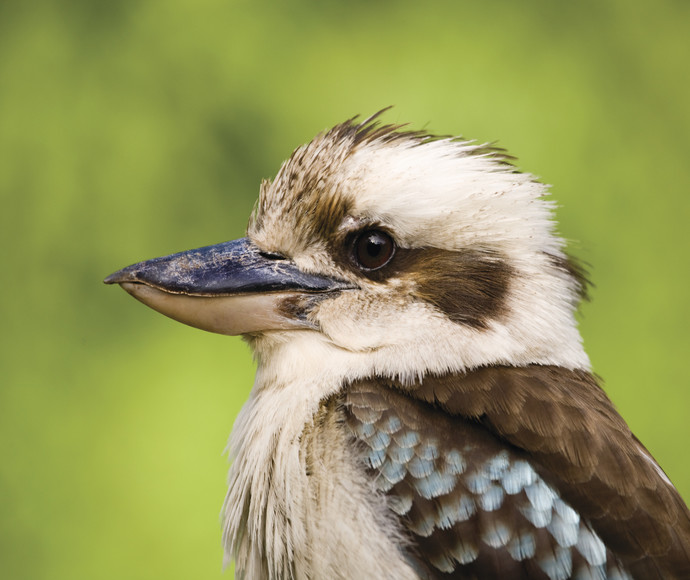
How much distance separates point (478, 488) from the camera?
950mm

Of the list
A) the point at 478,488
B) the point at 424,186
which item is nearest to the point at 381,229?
the point at 424,186

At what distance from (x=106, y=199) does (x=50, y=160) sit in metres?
0.19

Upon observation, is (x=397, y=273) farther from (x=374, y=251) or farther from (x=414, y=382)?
(x=414, y=382)

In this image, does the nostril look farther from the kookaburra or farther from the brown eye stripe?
the brown eye stripe

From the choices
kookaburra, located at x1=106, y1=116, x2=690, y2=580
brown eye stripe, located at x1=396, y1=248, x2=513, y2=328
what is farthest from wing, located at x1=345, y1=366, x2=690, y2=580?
brown eye stripe, located at x1=396, y1=248, x2=513, y2=328

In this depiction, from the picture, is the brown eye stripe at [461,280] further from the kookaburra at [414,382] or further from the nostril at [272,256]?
the nostril at [272,256]

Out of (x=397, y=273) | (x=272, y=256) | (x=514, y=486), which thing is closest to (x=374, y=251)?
(x=397, y=273)

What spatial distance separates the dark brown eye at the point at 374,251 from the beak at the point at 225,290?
0.04 metres

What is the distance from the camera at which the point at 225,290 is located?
1.13m

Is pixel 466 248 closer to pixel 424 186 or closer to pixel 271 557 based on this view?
pixel 424 186

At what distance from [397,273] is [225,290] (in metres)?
0.23

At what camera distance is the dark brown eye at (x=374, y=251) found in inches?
44.6

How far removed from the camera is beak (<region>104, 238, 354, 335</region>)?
3.64ft

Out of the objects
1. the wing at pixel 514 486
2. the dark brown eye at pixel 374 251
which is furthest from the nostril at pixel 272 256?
the wing at pixel 514 486
